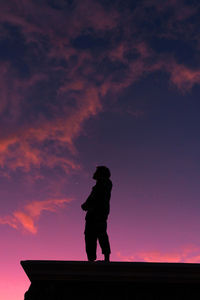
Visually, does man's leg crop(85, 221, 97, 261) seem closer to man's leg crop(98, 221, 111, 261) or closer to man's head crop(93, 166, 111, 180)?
man's leg crop(98, 221, 111, 261)

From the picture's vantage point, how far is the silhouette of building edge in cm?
629

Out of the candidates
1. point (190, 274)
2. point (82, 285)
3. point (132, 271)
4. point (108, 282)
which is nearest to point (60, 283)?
point (82, 285)

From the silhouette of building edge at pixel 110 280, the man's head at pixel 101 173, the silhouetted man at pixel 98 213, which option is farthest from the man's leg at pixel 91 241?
the silhouette of building edge at pixel 110 280

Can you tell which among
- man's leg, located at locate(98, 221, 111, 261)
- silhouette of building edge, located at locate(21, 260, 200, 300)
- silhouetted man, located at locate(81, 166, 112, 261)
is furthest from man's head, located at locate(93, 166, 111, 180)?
silhouette of building edge, located at locate(21, 260, 200, 300)

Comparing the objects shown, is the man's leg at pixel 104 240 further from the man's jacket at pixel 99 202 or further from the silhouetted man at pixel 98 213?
the man's jacket at pixel 99 202

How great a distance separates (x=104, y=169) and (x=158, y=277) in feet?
8.19

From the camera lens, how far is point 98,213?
7.72m

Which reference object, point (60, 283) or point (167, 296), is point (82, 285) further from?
point (167, 296)

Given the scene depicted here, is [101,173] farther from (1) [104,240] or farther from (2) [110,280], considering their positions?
(2) [110,280]

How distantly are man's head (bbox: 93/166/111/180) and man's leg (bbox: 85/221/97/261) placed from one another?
96 centimetres

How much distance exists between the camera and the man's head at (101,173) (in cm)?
792

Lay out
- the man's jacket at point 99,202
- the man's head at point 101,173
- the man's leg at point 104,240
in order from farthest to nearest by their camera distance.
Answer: the man's head at point 101,173
the man's jacket at point 99,202
the man's leg at point 104,240

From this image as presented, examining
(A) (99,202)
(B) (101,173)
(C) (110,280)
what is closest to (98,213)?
(A) (99,202)

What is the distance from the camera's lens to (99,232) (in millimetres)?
7574
